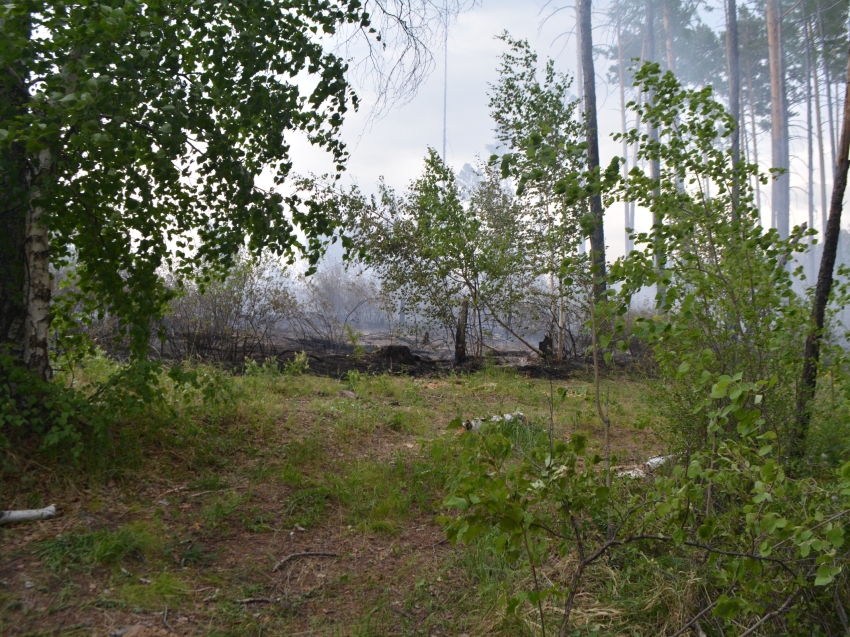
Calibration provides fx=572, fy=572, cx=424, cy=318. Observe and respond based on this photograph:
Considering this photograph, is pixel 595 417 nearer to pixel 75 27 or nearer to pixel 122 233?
pixel 122 233

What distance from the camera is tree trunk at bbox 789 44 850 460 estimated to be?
3541 millimetres

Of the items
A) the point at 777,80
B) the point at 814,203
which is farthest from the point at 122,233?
the point at 814,203

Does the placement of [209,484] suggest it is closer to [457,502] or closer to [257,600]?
[257,600]

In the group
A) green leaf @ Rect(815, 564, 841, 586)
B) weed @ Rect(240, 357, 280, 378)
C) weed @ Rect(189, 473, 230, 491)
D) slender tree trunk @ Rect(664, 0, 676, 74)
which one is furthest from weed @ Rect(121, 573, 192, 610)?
slender tree trunk @ Rect(664, 0, 676, 74)

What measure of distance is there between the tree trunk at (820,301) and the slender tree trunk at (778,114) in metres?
17.9

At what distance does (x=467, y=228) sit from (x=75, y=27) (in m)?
8.01

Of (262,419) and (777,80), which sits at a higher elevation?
(777,80)

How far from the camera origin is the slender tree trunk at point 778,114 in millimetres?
21688

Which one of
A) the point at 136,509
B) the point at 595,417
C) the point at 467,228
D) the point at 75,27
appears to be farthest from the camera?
the point at 467,228

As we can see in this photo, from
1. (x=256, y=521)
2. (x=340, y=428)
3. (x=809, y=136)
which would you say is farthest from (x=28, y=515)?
(x=809, y=136)

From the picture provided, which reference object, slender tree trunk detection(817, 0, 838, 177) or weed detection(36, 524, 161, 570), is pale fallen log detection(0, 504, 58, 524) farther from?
slender tree trunk detection(817, 0, 838, 177)

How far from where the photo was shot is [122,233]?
4.21 metres

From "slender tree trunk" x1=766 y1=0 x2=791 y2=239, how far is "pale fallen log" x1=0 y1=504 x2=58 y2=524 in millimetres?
21509

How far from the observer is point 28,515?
127 inches
